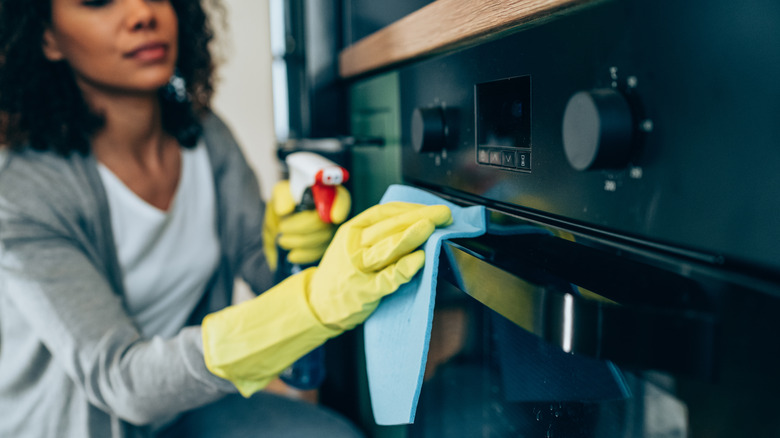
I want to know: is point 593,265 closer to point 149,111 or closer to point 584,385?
point 584,385

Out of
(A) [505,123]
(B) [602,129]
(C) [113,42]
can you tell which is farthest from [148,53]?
(B) [602,129]

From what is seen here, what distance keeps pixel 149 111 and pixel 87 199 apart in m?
0.27

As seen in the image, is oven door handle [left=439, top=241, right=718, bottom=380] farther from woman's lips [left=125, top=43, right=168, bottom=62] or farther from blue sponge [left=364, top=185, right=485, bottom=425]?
woman's lips [left=125, top=43, right=168, bottom=62]

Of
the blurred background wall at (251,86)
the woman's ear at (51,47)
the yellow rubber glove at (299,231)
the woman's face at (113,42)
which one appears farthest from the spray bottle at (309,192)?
the blurred background wall at (251,86)

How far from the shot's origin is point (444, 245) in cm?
43

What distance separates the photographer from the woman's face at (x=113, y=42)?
0.87m

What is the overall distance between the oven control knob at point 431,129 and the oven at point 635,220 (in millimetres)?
75

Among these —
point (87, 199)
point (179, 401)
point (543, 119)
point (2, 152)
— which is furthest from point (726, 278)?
point (2, 152)

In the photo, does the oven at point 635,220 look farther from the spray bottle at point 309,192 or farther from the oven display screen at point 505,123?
the spray bottle at point 309,192

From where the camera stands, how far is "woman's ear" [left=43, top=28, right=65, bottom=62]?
3.13 ft

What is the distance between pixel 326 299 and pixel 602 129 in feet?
1.13

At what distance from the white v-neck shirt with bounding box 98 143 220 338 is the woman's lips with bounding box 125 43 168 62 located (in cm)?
20

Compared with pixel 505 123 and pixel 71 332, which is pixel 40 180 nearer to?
pixel 71 332

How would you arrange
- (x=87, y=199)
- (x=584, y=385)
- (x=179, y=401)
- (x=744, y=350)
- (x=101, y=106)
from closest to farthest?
(x=744, y=350)
(x=584, y=385)
(x=179, y=401)
(x=87, y=199)
(x=101, y=106)
